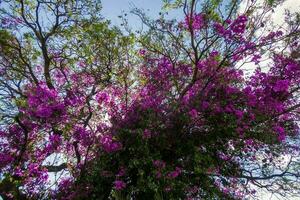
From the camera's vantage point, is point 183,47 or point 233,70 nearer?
point 233,70

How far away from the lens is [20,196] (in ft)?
39.5

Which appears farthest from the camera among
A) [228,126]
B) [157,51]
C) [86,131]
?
[157,51]

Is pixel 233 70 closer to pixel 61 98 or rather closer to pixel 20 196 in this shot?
pixel 61 98

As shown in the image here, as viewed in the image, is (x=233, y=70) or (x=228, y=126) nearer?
(x=228, y=126)

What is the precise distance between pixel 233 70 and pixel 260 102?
1.36 meters

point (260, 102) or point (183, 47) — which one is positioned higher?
point (183, 47)

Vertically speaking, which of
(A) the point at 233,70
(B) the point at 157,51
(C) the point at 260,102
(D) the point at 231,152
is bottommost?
(D) the point at 231,152

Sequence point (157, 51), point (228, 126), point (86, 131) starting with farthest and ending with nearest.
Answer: point (157, 51) < point (86, 131) < point (228, 126)

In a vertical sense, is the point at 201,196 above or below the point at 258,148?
below

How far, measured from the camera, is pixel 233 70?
39.9 feet

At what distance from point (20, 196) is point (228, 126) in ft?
21.7

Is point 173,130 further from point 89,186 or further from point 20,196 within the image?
point 20,196

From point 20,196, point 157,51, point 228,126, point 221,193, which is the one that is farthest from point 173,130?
point 20,196

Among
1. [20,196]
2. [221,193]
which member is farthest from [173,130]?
[20,196]
